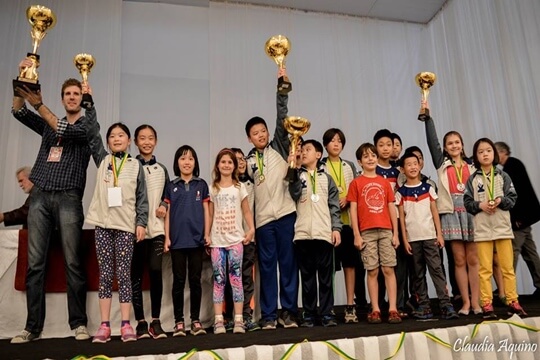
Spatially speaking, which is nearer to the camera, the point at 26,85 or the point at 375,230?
the point at 26,85

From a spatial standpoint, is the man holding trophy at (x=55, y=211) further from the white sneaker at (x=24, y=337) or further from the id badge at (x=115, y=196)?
the id badge at (x=115, y=196)

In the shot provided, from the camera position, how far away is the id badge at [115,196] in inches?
113

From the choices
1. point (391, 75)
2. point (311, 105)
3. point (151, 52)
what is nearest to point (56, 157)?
point (151, 52)

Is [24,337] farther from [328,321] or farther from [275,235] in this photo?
[328,321]

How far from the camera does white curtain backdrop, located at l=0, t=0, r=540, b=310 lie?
561 centimetres

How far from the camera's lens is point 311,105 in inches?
269

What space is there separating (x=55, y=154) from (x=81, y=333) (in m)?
1.20

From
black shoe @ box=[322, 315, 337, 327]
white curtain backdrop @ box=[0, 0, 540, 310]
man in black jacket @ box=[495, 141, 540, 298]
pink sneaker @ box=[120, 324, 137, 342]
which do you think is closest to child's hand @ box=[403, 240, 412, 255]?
black shoe @ box=[322, 315, 337, 327]

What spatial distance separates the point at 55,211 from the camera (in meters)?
2.99

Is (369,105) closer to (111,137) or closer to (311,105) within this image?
(311,105)

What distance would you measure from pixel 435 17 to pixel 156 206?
609 centimetres

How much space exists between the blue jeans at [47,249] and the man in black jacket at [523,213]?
385cm

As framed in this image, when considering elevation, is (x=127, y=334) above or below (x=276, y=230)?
below

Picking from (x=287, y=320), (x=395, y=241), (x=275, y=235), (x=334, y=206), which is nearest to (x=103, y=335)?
(x=287, y=320)
